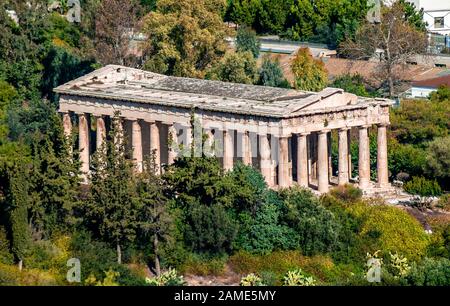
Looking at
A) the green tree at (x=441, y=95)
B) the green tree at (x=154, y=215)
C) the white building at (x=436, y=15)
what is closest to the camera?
the green tree at (x=154, y=215)

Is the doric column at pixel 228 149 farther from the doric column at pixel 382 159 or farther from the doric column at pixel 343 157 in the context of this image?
the doric column at pixel 382 159

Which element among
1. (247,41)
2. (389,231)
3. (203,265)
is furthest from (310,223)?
(247,41)

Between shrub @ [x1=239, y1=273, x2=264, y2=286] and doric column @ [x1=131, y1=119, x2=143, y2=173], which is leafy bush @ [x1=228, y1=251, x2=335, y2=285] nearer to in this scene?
shrub @ [x1=239, y1=273, x2=264, y2=286]

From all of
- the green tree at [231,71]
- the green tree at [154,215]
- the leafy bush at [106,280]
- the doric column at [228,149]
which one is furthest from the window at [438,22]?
the leafy bush at [106,280]

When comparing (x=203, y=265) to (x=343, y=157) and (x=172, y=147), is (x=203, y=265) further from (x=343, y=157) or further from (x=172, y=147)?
(x=343, y=157)
